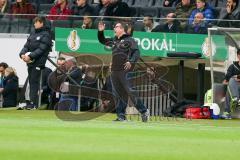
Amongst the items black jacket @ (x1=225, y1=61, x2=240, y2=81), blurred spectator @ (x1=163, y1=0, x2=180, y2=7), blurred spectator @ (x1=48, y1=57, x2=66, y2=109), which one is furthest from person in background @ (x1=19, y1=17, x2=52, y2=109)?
black jacket @ (x1=225, y1=61, x2=240, y2=81)

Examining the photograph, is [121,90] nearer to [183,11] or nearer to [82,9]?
[183,11]

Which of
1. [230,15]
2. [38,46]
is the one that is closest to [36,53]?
[38,46]

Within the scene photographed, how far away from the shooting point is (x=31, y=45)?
22.8m

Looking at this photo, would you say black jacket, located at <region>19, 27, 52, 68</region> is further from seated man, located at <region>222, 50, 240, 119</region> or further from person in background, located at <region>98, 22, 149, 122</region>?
seated man, located at <region>222, 50, 240, 119</region>

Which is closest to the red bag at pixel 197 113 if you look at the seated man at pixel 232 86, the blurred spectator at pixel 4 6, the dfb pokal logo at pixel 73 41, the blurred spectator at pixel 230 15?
the seated man at pixel 232 86

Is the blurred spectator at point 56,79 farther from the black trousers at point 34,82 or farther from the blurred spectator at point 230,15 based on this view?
the blurred spectator at point 230,15

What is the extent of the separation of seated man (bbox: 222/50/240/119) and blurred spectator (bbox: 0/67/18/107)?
5.90 metres

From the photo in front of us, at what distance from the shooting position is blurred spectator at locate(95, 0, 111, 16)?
2427 cm

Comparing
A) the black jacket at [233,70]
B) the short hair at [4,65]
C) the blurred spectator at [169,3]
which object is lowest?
the black jacket at [233,70]

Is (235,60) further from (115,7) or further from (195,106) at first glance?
(115,7)

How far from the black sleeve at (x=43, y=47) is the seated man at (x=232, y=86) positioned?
15.5 feet

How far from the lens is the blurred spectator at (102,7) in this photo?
79.6 ft

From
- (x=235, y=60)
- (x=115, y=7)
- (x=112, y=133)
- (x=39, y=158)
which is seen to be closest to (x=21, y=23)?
(x=115, y=7)

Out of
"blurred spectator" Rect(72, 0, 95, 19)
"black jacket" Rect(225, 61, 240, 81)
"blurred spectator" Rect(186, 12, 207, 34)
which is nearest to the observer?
"black jacket" Rect(225, 61, 240, 81)
